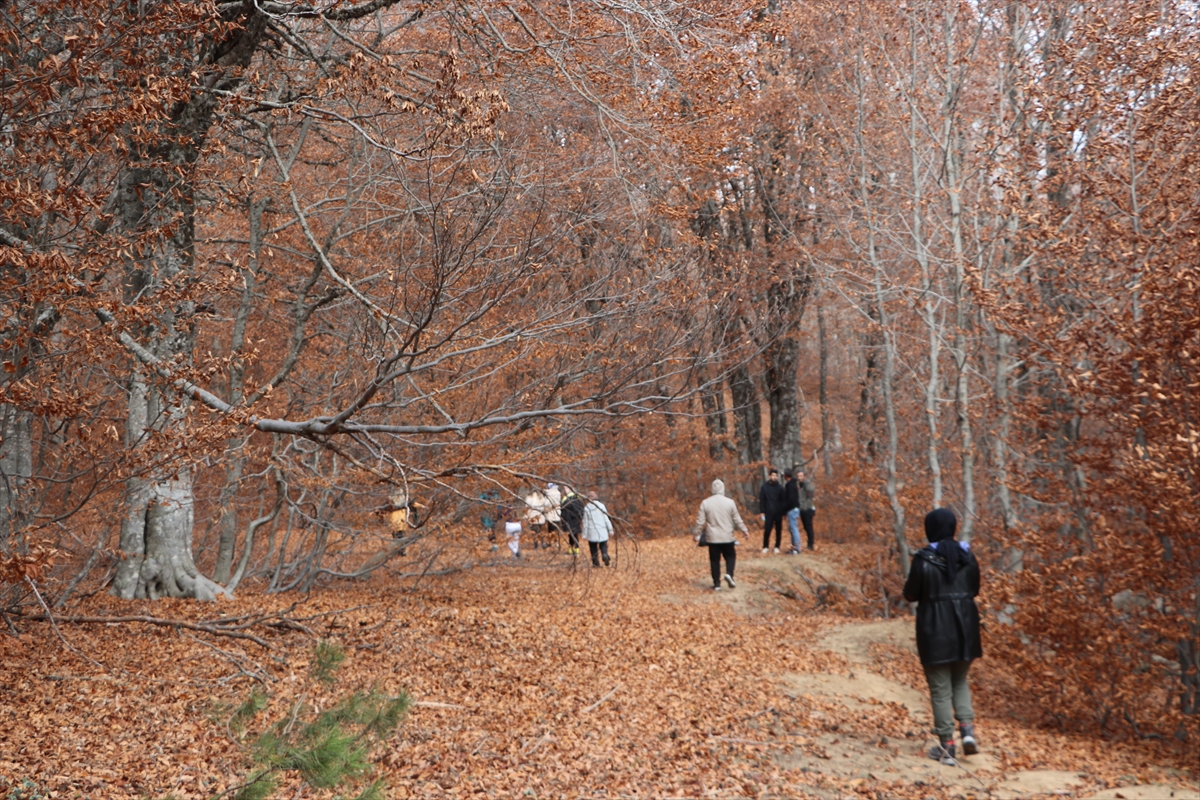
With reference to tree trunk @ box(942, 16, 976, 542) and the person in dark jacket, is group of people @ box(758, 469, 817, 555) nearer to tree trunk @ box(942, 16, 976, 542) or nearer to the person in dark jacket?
tree trunk @ box(942, 16, 976, 542)

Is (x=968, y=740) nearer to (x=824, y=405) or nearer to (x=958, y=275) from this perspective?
(x=958, y=275)

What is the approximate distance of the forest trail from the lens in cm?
607

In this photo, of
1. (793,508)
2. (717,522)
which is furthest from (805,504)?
(717,522)

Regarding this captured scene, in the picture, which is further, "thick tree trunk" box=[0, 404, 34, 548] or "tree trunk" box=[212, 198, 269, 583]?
"tree trunk" box=[212, 198, 269, 583]

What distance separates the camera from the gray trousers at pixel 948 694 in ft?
22.6

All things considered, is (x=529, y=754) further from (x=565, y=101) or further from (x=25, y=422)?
(x=565, y=101)

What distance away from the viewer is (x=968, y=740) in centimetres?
685


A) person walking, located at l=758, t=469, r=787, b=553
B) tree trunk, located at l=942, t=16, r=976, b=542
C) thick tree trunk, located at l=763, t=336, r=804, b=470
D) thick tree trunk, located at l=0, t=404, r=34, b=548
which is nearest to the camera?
thick tree trunk, located at l=0, t=404, r=34, b=548

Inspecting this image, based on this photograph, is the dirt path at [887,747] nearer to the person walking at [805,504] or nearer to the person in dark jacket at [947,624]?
→ the person in dark jacket at [947,624]

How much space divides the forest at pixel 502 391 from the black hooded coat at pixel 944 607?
3.03ft

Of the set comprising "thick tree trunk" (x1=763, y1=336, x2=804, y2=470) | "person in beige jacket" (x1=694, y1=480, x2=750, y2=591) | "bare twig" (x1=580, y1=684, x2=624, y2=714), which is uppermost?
"thick tree trunk" (x1=763, y1=336, x2=804, y2=470)

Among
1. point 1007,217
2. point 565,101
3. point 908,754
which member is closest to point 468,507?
point 565,101

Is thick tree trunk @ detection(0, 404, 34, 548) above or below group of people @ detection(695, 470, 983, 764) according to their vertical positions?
above

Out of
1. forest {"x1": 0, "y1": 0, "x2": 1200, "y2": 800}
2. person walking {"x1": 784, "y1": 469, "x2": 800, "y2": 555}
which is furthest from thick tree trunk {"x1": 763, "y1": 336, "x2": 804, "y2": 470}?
forest {"x1": 0, "y1": 0, "x2": 1200, "y2": 800}
